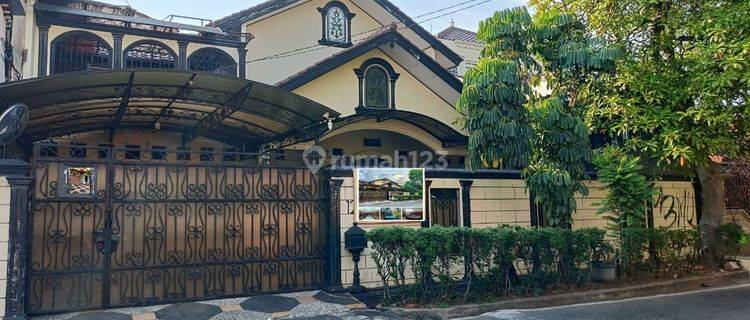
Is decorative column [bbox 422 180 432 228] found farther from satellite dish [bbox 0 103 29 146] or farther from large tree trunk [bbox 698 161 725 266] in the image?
large tree trunk [bbox 698 161 725 266]

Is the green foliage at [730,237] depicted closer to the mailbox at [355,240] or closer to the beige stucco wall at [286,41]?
the mailbox at [355,240]

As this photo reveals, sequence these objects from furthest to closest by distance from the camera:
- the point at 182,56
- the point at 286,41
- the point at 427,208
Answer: the point at 286,41 < the point at 182,56 < the point at 427,208

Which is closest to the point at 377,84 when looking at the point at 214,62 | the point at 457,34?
the point at 214,62

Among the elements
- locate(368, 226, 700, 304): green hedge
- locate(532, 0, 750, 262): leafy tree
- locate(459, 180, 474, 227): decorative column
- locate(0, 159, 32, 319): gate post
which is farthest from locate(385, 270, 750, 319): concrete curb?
locate(0, 159, 32, 319): gate post

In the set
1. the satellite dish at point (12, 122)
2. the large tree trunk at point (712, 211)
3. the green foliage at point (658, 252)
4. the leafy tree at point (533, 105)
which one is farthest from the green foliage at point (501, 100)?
the satellite dish at point (12, 122)

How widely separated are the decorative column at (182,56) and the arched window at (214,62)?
0.31m

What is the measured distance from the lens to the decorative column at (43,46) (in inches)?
452

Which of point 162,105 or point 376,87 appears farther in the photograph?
point 376,87

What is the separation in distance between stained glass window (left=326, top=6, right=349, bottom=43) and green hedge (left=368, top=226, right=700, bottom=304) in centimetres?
903

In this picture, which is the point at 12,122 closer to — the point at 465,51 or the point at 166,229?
the point at 166,229

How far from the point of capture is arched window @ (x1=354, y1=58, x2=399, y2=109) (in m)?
12.7

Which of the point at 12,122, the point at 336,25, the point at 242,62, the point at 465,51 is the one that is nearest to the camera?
the point at 12,122

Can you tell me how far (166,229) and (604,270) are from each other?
24.5 feet

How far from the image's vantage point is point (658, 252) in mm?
10086
